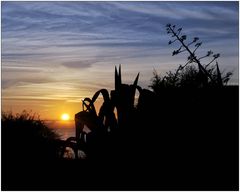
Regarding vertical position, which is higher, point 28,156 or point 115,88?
point 115,88

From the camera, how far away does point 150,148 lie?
605 centimetres

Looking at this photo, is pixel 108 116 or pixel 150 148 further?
pixel 108 116

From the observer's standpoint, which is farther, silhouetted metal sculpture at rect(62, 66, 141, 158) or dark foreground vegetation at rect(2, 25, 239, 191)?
silhouetted metal sculpture at rect(62, 66, 141, 158)

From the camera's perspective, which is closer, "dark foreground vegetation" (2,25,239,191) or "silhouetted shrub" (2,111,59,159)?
"dark foreground vegetation" (2,25,239,191)

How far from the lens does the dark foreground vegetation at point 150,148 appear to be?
5.61m

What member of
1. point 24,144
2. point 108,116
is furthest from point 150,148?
point 24,144

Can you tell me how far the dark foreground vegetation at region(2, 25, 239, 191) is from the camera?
561cm

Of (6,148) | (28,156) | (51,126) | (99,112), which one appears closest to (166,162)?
(99,112)

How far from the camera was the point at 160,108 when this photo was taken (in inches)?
249

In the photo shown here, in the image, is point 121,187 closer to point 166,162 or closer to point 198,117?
point 166,162

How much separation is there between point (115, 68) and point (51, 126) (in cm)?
593

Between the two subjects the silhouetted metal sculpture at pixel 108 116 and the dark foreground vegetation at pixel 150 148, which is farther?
the silhouetted metal sculpture at pixel 108 116

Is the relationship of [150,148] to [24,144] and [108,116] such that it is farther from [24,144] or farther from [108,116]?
[24,144]

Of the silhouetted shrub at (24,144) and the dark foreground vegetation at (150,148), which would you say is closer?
the dark foreground vegetation at (150,148)
